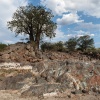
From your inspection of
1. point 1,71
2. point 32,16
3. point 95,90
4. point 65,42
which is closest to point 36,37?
point 32,16

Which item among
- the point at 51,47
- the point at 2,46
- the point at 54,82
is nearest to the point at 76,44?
the point at 51,47

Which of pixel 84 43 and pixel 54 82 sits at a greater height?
pixel 84 43

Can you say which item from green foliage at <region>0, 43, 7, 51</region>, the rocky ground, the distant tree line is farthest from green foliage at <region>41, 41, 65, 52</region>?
the rocky ground

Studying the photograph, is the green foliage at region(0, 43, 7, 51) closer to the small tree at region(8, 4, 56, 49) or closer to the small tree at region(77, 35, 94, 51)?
the small tree at region(8, 4, 56, 49)

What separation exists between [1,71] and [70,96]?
8.26 meters

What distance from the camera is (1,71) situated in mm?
20250

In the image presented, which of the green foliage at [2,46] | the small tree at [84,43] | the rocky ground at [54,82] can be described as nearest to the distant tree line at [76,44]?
the small tree at [84,43]

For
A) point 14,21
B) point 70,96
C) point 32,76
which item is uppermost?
point 14,21

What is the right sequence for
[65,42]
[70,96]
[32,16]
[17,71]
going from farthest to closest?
[65,42] < [32,16] < [17,71] < [70,96]

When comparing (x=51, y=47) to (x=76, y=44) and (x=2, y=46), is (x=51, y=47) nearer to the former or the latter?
(x=76, y=44)

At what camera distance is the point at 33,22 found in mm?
34438

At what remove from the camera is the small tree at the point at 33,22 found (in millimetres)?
34406

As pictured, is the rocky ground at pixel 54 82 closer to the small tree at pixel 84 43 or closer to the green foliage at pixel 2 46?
the green foliage at pixel 2 46

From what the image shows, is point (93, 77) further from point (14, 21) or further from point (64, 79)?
point (14, 21)
